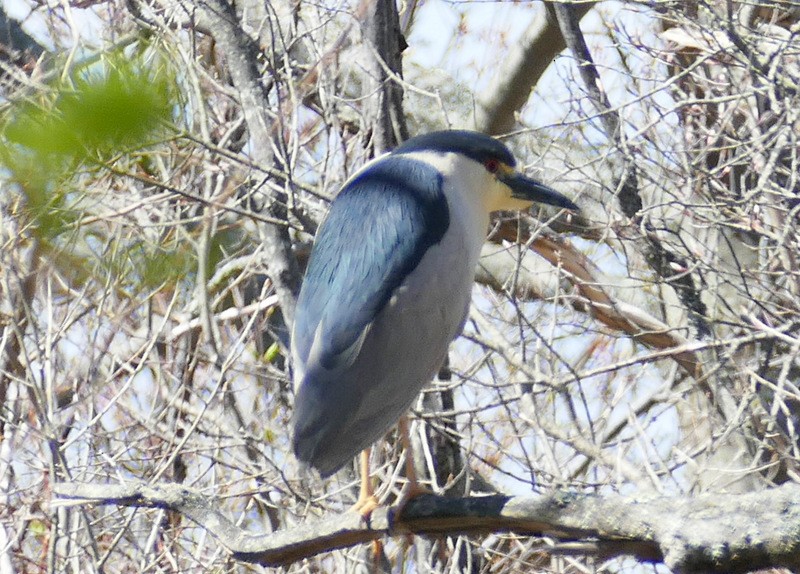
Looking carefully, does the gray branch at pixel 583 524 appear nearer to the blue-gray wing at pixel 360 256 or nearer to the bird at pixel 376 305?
the bird at pixel 376 305

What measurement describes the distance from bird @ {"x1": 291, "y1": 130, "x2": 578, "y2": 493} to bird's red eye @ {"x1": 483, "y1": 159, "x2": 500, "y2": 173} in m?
0.23

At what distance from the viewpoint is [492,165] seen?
3549 mm

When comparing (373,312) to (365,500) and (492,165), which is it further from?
(492,165)

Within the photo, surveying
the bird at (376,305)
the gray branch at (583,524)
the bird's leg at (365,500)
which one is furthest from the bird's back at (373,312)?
the gray branch at (583,524)

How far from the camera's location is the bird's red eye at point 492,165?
353cm

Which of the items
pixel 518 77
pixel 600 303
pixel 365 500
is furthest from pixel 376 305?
pixel 518 77

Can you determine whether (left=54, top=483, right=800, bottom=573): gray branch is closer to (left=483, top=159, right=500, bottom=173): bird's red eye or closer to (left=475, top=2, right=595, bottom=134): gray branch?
(left=483, top=159, right=500, bottom=173): bird's red eye

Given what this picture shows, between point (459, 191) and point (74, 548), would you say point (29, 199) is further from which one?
point (74, 548)

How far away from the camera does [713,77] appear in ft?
17.1

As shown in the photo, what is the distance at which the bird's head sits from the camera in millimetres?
3476

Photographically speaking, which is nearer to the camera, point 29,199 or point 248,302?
point 29,199

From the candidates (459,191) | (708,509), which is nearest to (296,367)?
(459,191)

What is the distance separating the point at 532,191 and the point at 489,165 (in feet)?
0.58

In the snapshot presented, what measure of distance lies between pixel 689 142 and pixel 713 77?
0.62 metres
